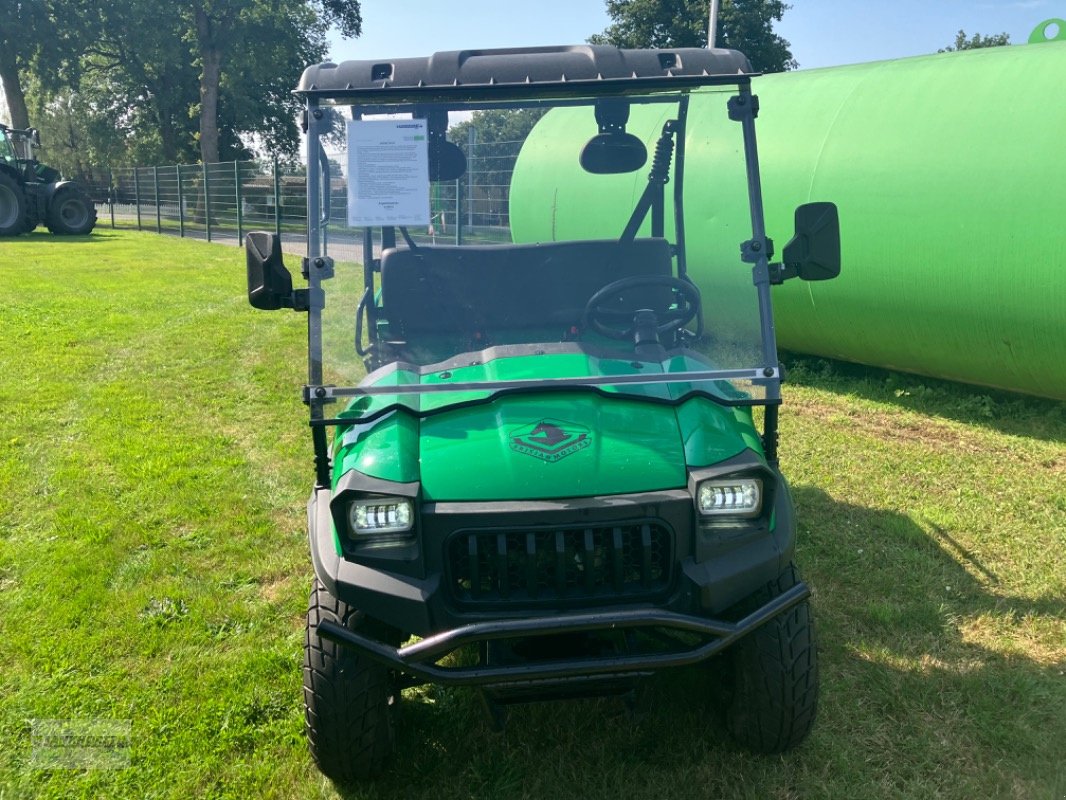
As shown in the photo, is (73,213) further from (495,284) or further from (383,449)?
(383,449)

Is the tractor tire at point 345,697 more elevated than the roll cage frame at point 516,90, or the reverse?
the roll cage frame at point 516,90

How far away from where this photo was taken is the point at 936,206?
6.49m

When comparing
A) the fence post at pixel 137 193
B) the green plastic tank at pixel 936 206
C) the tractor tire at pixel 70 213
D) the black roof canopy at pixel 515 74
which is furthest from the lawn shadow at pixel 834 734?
the fence post at pixel 137 193

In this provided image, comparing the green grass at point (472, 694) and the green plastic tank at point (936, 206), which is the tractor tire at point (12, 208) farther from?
the green plastic tank at point (936, 206)

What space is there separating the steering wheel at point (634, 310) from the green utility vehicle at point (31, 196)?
23499 mm

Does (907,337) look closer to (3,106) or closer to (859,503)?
(859,503)

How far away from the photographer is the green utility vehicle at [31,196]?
74.3ft

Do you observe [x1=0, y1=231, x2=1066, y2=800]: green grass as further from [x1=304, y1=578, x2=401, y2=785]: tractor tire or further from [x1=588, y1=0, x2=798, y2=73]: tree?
[x1=588, y1=0, x2=798, y2=73]: tree

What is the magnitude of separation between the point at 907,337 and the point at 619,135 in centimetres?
448

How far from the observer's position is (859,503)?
5.15 meters

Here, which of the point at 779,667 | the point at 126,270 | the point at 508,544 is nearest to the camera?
the point at 508,544

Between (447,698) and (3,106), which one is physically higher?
(3,106)

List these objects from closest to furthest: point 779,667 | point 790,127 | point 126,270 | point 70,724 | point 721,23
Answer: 1. point 779,667
2. point 70,724
3. point 790,127
4. point 126,270
5. point 721,23

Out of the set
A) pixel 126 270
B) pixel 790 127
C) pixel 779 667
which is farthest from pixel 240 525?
pixel 126 270
